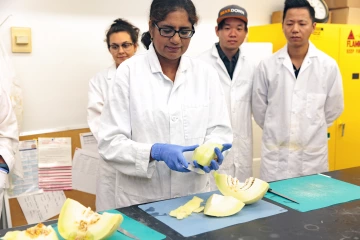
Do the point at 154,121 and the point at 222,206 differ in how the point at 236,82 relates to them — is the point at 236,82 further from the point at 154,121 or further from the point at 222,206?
the point at 222,206

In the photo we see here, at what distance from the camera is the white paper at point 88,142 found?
110 inches

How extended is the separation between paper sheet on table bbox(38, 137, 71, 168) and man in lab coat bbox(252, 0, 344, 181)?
1.30 metres

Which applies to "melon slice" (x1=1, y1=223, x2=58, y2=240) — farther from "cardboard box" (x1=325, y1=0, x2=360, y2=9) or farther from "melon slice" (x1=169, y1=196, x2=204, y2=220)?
"cardboard box" (x1=325, y1=0, x2=360, y2=9)

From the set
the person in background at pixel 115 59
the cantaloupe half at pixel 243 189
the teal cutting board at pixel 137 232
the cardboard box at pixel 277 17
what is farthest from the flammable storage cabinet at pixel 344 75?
the teal cutting board at pixel 137 232

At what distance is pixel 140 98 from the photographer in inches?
62.4

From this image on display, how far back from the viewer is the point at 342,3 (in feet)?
11.2

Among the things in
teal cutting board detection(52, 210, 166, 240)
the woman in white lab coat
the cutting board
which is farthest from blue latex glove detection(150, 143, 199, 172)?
Answer: teal cutting board detection(52, 210, 166, 240)

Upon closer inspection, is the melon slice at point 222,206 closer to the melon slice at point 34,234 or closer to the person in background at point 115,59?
the melon slice at point 34,234

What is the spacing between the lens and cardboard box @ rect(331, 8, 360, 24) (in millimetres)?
3393

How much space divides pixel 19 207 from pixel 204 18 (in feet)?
6.44

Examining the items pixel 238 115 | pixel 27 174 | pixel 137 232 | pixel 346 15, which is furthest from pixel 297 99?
pixel 27 174

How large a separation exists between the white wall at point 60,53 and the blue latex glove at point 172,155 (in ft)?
4.85

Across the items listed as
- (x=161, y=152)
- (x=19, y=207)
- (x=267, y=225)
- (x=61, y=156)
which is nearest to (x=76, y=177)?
(x=61, y=156)

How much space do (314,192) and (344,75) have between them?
1.93m
